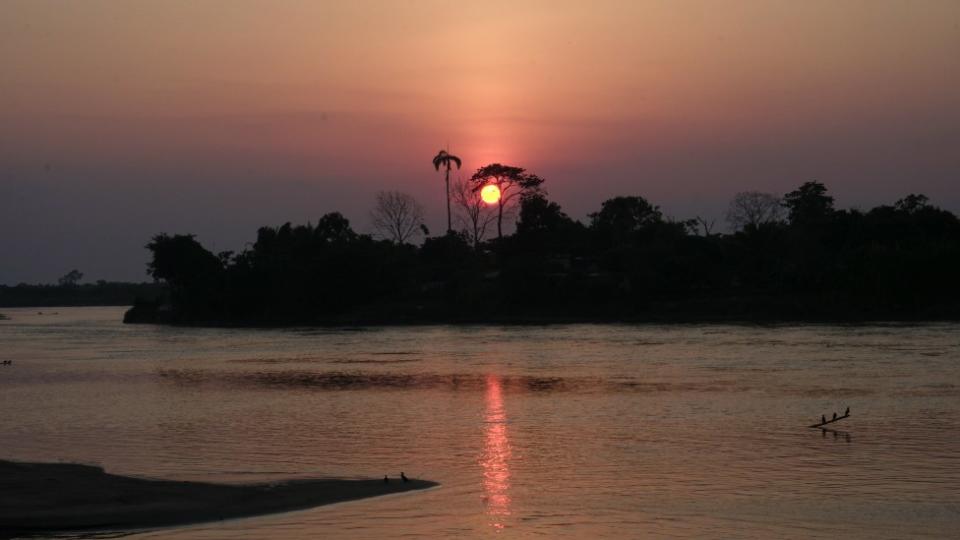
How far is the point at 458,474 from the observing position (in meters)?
19.7

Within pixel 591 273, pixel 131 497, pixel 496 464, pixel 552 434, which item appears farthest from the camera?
pixel 591 273

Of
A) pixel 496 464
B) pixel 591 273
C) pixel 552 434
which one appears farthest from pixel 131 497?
pixel 591 273

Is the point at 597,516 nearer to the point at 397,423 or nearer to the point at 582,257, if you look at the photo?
the point at 397,423

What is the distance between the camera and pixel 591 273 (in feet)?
313

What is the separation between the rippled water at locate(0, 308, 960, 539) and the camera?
1614 cm

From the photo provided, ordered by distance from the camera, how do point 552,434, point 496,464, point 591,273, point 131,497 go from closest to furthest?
point 131,497 → point 496,464 → point 552,434 → point 591,273

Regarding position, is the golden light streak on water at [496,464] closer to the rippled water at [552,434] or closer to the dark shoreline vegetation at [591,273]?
the rippled water at [552,434]

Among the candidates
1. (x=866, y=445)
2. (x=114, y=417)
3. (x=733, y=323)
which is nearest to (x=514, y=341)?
(x=733, y=323)

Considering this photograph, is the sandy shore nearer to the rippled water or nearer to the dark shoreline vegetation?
the rippled water

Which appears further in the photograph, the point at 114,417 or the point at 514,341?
the point at 514,341

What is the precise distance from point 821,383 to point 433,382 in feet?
42.8

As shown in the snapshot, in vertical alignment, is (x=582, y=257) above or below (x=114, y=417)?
above

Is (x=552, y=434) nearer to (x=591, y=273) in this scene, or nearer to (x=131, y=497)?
(x=131, y=497)

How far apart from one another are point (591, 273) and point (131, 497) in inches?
3165
